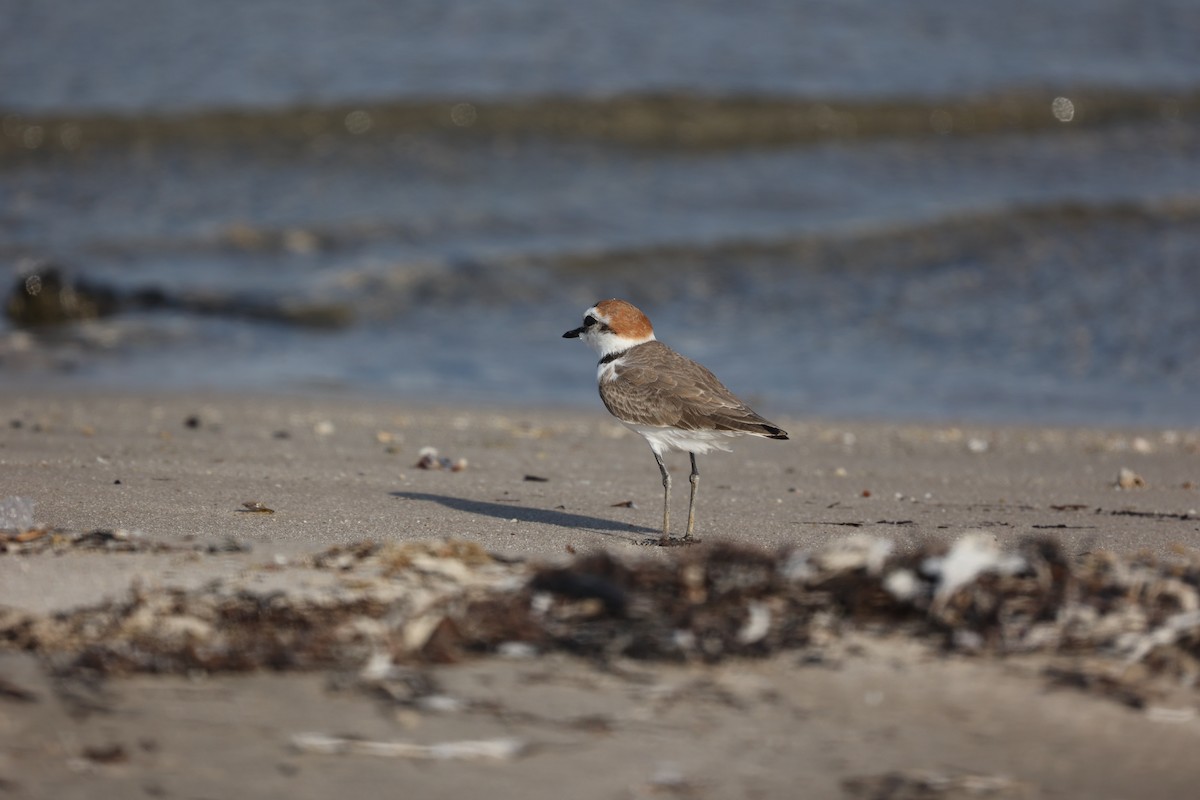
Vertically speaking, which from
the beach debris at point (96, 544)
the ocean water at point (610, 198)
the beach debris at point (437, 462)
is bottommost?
the beach debris at point (96, 544)

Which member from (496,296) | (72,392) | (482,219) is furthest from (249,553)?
(482,219)

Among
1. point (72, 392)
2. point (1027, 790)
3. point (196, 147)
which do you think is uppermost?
point (196, 147)

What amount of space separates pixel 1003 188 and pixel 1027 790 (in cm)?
1228

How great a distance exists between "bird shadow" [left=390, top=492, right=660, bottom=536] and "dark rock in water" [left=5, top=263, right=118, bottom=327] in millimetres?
6035

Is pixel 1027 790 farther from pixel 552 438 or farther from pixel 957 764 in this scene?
pixel 552 438

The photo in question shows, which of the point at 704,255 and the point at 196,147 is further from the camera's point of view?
Answer: the point at 196,147

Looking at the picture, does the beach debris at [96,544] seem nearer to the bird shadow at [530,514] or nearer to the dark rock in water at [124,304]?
the bird shadow at [530,514]

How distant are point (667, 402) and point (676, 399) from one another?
0.04m

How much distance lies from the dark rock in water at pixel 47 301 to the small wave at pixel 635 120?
5332mm

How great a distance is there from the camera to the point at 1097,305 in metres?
10.9

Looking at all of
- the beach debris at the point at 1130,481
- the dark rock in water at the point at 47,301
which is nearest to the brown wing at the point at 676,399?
the beach debris at the point at 1130,481

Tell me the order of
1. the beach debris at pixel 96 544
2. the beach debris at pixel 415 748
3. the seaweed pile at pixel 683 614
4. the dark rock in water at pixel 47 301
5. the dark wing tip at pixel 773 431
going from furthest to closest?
the dark rock in water at pixel 47 301
the dark wing tip at pixel 773 431
the beach debris at pixel 96 544
the seaweed pile at pixel 683 614
the beach debris at pixel 415 748

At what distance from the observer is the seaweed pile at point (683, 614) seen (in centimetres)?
354

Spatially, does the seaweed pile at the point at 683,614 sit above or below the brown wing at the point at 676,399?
below
